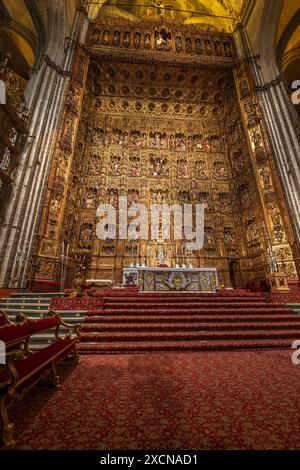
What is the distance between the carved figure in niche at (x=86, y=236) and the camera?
43.6 ft

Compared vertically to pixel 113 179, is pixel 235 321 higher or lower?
lower

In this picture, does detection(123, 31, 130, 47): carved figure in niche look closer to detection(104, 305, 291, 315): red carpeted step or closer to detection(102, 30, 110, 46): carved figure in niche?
detection(102, 30, 110, 46): carved figure in niche

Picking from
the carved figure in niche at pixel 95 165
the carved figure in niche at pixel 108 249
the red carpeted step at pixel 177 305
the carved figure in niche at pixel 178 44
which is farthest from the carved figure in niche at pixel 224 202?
the carved figure in niche at pixel 178 44

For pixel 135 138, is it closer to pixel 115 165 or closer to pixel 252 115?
pixel 115 165

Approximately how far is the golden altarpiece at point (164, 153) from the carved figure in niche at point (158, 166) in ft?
0.25

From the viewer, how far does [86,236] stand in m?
13.5

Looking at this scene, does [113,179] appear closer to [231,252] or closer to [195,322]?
[231,252]

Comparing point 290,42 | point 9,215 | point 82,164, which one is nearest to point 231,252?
point 82,164

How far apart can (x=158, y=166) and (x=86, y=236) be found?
24.6 feet

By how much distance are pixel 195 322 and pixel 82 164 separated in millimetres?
12681

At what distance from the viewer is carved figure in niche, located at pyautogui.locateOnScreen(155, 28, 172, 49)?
16281mm

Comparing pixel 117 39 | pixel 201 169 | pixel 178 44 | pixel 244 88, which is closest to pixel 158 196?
pixel 201 169

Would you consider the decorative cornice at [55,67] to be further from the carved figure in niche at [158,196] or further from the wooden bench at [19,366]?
the wooden bench at [19,366]
